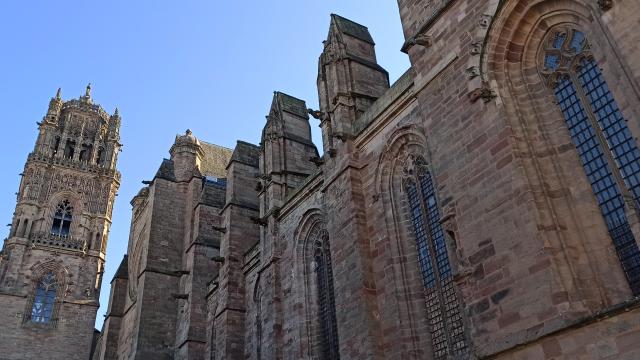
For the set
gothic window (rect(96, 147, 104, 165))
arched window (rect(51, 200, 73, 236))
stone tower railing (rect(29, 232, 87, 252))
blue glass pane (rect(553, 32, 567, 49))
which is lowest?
blue glass pane (rect(553, 32, 567, 49))

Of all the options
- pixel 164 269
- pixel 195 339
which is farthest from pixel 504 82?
pixel 164 269

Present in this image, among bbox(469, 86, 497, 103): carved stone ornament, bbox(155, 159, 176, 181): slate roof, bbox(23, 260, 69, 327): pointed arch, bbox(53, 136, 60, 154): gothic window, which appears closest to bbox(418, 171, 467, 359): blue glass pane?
bbox(469, 86, 497, 103): carved stone ornament

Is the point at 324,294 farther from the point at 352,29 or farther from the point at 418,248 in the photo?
the point at 352,29

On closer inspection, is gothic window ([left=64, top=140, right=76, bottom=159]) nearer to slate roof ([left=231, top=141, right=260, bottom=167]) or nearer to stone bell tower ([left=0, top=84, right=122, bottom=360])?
stone bell tower ([left=0, top=84, right=122, bottom=360])

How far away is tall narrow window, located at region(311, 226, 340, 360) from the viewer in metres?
12.4

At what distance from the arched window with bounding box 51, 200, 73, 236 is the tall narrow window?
24995mm

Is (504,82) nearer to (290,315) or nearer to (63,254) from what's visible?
(290,315)

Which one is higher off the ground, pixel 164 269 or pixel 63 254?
pixel 63 254

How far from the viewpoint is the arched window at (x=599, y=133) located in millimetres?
6715

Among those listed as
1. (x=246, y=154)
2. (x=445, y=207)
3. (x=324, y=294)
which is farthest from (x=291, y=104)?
(x=445, y=207)

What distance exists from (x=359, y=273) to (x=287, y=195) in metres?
5.34

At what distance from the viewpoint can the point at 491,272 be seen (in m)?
7.32

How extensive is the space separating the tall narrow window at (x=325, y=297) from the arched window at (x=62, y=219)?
82.0 feet

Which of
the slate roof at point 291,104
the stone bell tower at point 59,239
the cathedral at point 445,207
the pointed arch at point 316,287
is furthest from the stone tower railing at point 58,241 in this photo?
the pointed arch at point 316,287
